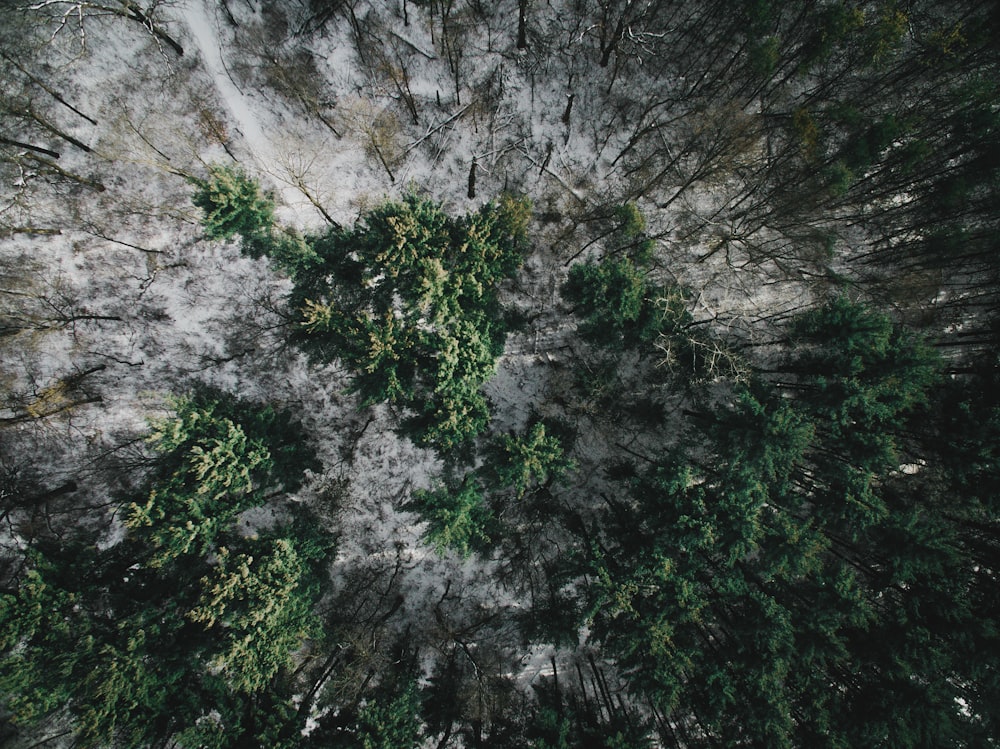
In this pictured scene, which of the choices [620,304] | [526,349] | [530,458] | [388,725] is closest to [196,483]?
[388,725]

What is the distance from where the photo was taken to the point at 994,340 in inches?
560

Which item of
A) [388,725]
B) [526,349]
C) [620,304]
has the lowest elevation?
[388,725]

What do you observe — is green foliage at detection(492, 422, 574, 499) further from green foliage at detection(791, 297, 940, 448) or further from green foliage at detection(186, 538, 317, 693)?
green foliage at detection(791, 297, 940, 448)

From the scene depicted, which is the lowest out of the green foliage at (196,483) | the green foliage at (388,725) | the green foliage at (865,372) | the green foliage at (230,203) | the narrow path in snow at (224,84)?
the green foliage at (388,725)

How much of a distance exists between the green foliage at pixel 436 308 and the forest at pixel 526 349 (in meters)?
0.24

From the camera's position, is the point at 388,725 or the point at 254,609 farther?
the point at 388,725

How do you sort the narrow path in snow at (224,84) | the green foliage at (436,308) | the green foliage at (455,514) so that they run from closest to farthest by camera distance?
the green foliage at (436,308), the green foliage at (455,514), the narrow path in snow at (224,84)

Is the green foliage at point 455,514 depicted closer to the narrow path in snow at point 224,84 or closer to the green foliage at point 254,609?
the green foliage at point 254,609

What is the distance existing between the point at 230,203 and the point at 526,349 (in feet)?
30.5

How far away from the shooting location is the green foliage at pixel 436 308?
11492 millimetres

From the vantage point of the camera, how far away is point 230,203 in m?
11.7

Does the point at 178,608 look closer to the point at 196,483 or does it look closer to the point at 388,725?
the point at 196,483

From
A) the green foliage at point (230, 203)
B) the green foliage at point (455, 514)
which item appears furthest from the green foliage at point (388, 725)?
the green foliage at point (230, 203)

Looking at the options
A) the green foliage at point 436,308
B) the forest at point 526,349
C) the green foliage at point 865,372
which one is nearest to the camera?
the green foliage at point 865,372
